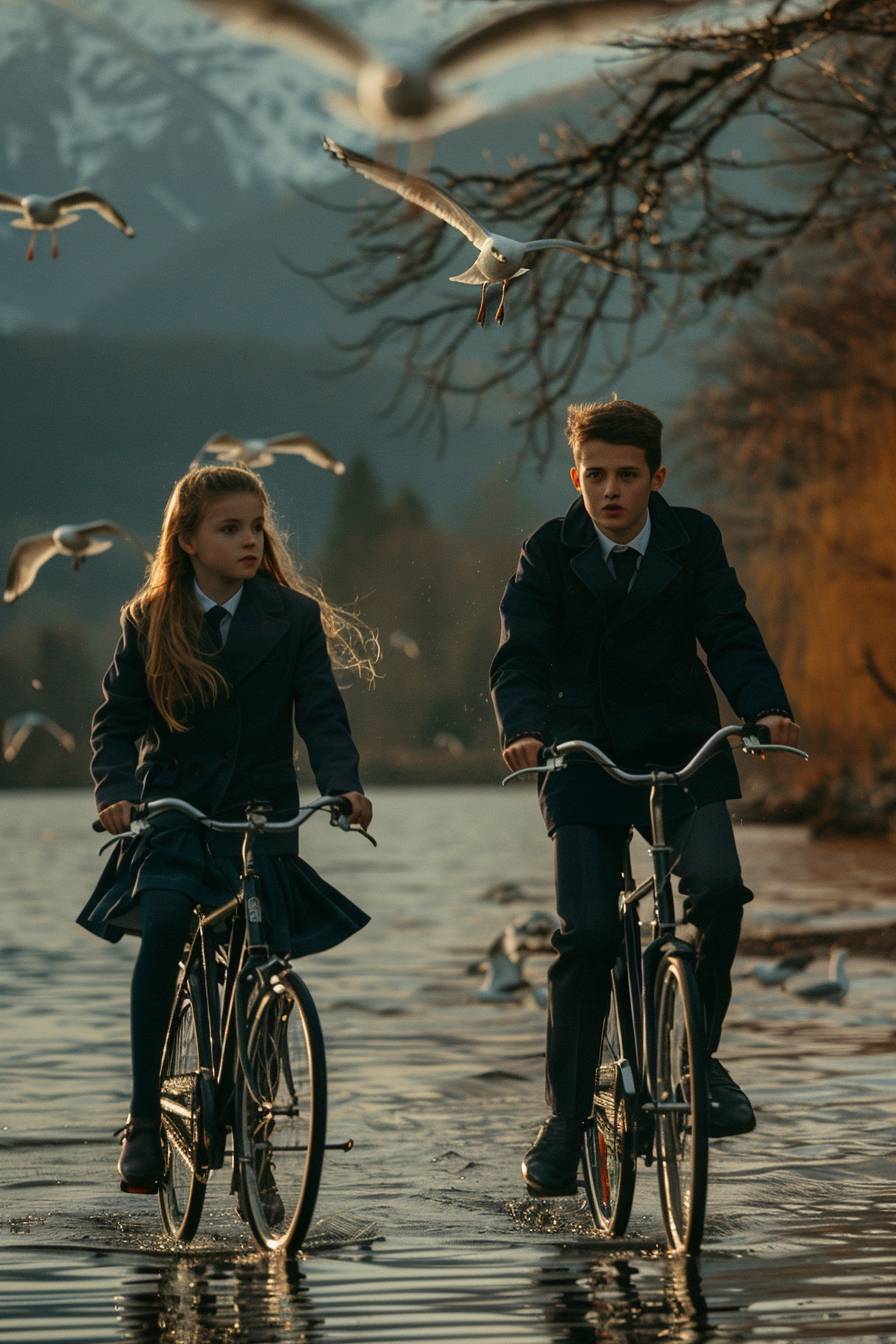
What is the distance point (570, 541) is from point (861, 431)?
86.8 feet

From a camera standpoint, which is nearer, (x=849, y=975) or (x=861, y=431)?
(x=849, y=975)

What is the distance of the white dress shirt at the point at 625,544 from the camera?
256 inches

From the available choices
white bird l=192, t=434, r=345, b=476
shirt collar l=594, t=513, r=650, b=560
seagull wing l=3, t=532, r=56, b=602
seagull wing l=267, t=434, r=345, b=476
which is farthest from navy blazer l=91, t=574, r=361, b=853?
seagull wing l=267, t=434, r=345, b=476

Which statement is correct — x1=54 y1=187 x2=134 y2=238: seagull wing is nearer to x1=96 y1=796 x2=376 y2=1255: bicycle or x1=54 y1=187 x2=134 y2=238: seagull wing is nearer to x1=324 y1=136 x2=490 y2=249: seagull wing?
x1=324 y1=136 x2=490 y2=249: seagull wing

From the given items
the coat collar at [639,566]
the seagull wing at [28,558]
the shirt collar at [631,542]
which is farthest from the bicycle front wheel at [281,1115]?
the seagull wing at [28,558]

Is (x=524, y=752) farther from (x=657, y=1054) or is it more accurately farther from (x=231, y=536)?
(x=231, y=536)

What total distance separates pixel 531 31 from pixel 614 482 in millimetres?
5466

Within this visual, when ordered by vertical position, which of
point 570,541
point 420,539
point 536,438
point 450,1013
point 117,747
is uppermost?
point 420,539

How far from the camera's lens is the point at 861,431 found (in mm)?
32438

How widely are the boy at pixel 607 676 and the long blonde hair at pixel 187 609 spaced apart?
1.50ft

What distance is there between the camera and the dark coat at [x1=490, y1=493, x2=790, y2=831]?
252 inches

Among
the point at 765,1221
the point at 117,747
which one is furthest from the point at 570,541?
the point at 765,1221

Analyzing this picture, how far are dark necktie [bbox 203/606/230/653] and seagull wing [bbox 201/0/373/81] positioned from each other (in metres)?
5.09

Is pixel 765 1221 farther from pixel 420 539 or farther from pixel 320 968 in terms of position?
pixel 420 539
